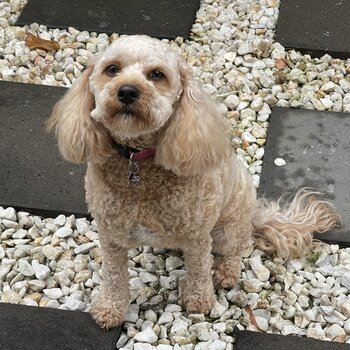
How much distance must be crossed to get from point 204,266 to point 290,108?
4.88 feet

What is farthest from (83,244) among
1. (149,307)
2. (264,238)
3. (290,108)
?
(290,108)

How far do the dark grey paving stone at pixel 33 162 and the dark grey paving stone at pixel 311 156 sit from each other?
982 mm

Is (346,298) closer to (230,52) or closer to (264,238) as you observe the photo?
(264,238)

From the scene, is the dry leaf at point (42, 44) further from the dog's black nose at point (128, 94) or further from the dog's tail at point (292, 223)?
the dog's black nose at point (128, 94)

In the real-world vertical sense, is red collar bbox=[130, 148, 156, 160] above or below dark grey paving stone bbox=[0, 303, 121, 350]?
above

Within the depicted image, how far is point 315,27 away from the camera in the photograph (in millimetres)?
4855

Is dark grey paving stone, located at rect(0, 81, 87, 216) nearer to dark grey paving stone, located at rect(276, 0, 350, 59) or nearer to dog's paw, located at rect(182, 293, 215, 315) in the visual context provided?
dog's paw, located at rect(182, 293, 215, 315)

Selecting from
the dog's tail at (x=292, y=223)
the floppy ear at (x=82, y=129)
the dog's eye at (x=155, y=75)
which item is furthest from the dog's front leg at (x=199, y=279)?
the dog's eye at (x=155, y=75)

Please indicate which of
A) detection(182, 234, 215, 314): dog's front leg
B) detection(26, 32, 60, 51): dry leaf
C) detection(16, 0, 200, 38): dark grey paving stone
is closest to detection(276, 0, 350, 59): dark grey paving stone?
detection(16, 0, 200, 38): dark grey paving stone

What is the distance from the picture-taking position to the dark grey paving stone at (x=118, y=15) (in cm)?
Answer: 484

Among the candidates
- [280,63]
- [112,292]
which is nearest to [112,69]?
[112,292]

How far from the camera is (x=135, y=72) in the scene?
8.52 ft

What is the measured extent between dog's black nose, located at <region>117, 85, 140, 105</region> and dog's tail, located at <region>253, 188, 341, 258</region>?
1192mm

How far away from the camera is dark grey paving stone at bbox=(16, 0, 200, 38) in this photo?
4.84 metres
